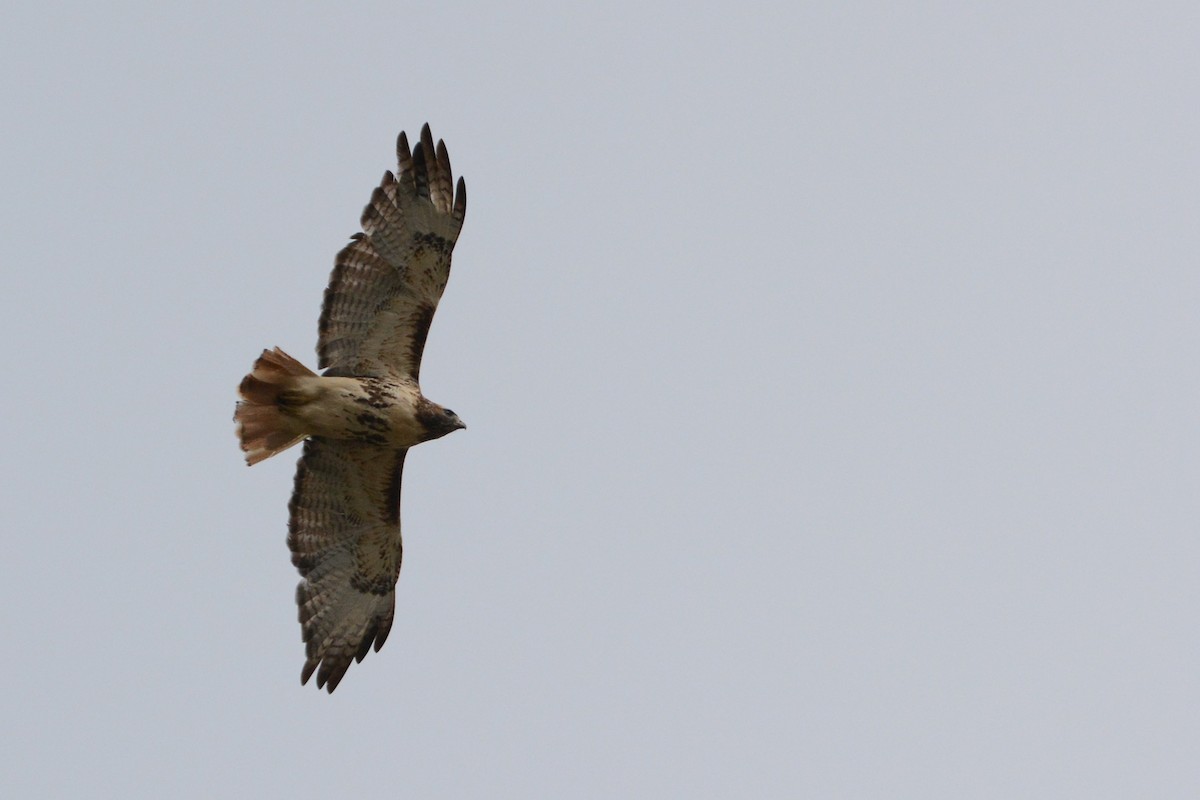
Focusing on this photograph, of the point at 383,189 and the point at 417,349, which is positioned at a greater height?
the point at 383,189

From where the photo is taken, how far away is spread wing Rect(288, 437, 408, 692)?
13.5m

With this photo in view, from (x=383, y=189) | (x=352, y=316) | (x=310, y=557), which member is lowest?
(x=310, y=557)

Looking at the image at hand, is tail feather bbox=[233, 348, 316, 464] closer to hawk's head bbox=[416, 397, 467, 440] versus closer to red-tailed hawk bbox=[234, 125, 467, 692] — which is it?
red-tailed hawk bbox=[234, 125, 467, 692]

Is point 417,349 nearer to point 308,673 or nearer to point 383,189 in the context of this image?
point 383,189

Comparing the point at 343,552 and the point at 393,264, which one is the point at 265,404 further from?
the point at 343,552

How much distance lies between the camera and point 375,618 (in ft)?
45.5

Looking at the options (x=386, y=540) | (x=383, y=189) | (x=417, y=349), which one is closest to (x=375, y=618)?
(x=386, y=540)

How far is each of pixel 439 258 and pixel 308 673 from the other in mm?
3657

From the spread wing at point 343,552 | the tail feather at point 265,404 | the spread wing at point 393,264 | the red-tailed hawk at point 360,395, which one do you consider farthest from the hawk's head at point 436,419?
the tail feather at point 265,404

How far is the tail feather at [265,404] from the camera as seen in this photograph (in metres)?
12.6

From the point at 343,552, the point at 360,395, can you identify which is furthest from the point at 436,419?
the point at 343,552

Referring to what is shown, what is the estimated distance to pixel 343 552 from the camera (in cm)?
1378

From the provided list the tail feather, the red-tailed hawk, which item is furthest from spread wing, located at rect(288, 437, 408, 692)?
the tail feather

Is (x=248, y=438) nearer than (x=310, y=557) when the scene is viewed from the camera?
Yes
